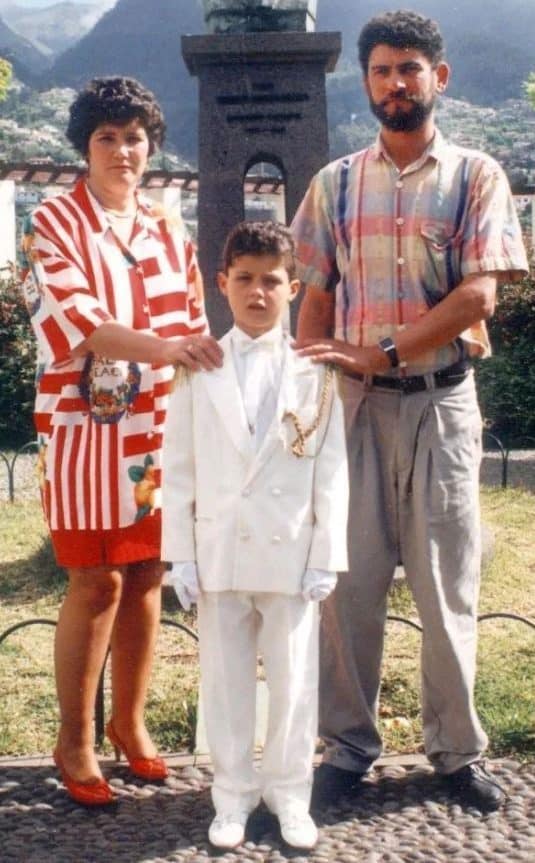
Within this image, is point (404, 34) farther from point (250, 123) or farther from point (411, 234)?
point (250, 123)

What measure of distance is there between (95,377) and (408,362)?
91cm

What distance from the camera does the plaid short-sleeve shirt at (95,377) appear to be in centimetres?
338

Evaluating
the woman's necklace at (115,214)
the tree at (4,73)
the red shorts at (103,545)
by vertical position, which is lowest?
the red shorts at (103,545)

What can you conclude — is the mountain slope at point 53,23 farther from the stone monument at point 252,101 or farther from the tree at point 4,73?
the stone monument at point 252,101

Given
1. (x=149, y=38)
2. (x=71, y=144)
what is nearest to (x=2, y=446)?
(x=71, y=144)

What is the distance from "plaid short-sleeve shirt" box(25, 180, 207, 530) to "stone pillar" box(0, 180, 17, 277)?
14.8m

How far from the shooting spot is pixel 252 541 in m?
3.14

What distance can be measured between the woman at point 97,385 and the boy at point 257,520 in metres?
0.31

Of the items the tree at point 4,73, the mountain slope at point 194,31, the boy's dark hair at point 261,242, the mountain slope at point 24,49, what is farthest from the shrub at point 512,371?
the mountain slope at point 24,49

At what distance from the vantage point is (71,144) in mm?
3500

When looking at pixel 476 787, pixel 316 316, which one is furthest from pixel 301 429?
pixel 476 787

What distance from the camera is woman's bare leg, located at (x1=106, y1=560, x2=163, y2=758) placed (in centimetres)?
358

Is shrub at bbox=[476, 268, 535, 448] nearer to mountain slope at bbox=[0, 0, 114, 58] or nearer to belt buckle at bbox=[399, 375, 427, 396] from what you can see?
belt buckle at bbox=[399, 375, 427, 396]

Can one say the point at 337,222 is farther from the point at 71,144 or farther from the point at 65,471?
the point at 65,471
